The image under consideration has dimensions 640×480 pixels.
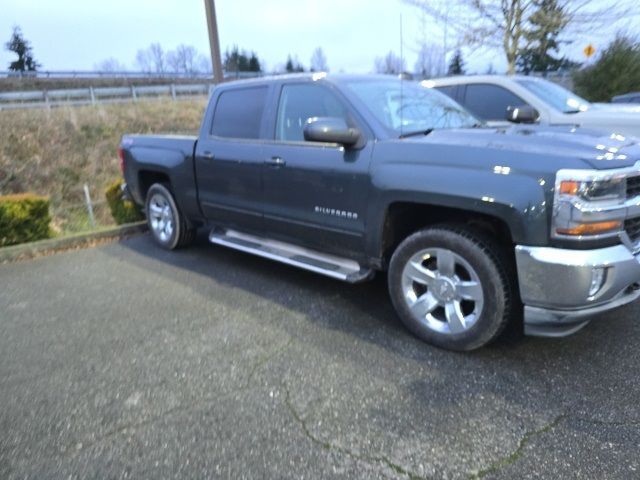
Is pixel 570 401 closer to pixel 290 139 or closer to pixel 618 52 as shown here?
pixel 290 139

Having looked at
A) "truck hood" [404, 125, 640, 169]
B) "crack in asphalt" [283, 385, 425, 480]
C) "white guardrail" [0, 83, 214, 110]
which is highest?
"white guardrail" [0, 83, 214, 110]

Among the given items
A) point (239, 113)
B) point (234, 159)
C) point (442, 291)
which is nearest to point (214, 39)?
point (239, 113)

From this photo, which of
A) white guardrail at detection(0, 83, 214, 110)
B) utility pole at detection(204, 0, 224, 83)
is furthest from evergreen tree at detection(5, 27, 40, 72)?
utility pole at detection(204, 0, 224, 83)

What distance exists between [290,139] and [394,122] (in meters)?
0.91

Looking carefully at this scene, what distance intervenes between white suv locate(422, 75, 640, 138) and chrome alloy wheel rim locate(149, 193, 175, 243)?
12.6 ft

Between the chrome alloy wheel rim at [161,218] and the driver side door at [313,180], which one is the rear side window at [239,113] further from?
the chrome alloy wheel rim at [161,218]

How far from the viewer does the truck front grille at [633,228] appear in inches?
114

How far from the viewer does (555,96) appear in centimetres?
695

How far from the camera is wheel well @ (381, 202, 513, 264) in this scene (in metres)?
3.24

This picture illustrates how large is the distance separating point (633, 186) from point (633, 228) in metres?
0.25

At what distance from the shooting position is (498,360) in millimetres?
3156

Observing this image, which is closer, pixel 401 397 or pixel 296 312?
pixel 401 397

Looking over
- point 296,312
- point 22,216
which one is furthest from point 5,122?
point 296,312

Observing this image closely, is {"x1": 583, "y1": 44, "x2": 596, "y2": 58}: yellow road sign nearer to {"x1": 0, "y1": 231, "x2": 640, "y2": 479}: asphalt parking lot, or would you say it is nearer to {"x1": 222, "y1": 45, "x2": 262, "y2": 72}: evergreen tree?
{"x1": 0, "y1": 231, "x2": 640, "y2": 479}: asphalt parking lot
